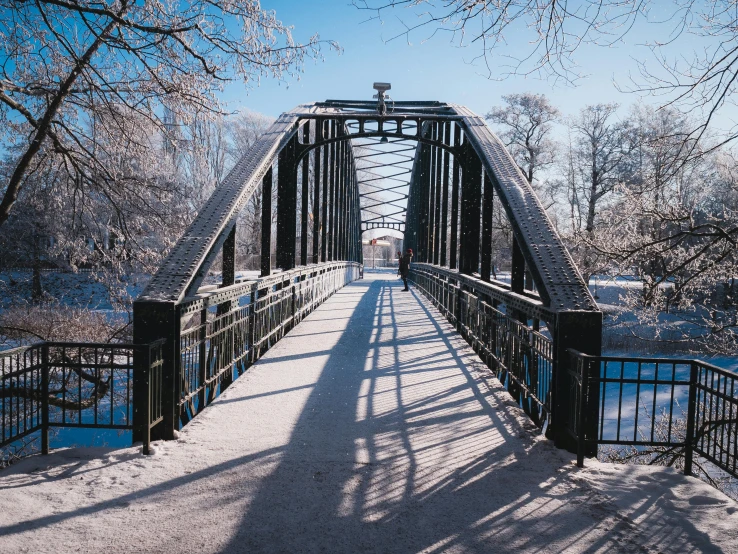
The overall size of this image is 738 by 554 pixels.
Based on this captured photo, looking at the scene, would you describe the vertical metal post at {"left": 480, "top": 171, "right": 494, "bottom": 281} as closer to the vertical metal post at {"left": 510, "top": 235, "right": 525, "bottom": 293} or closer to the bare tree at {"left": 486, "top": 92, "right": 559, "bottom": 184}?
the vertical metal post at {"left": 510, "top": 235, "right": 525, "bottom": 293}

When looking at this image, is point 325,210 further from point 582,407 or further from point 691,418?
point 691,418

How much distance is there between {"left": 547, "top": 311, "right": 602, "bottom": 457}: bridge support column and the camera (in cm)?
387

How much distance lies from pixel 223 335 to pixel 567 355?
3.09 metres

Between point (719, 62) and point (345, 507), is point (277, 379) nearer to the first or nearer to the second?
point (345, 507)

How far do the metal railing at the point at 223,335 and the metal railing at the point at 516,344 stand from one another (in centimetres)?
272

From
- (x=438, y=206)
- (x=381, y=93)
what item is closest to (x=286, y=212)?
(x=381, y=93)

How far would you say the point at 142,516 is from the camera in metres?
2.80

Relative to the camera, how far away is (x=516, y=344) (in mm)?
5227

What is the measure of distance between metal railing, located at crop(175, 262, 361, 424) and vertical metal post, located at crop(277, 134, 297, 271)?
0.83 meters

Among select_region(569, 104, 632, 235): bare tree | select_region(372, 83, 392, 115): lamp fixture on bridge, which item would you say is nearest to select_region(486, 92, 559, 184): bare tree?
select_region(569, 104, 632, 235): bare tree

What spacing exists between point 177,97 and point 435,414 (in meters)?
4.66

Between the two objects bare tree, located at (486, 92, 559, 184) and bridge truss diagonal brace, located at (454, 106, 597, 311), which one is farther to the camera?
bare tree, located at (486, 92, 559, 184)

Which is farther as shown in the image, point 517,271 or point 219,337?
point 517,271

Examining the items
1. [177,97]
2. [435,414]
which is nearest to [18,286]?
[177,97]
